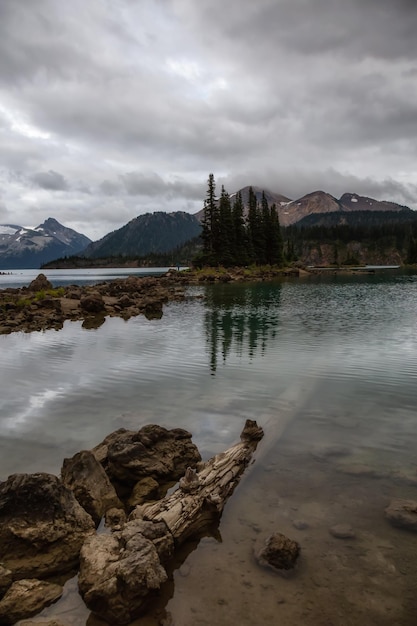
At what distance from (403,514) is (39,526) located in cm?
655

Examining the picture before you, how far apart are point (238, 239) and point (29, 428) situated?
99.1 m

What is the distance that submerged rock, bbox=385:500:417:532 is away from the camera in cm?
754

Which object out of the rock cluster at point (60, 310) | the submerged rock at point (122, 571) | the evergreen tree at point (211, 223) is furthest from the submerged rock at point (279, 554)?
the evergreen tree at point (211, 223)

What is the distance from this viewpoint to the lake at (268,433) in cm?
614

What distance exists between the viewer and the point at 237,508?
8.30 meters

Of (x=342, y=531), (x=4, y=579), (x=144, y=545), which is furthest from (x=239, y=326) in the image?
(x=4, y=579)

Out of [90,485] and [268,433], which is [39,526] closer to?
[90,485]

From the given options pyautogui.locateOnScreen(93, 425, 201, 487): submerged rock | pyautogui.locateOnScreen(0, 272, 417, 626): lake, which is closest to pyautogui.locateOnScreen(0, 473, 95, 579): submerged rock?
pyautogui.locateOnScreen(0, 272, 417, 626): lake

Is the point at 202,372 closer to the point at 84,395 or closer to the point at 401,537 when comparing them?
the point at 84,395

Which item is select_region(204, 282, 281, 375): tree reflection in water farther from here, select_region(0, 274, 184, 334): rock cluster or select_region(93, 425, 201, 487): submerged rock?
select_region(93, 425, 201, 487): submerged rock

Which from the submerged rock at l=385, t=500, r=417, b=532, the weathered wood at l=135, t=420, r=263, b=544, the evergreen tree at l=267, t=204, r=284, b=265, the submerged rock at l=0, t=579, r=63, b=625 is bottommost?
the submerged rock at l=0, t=579, r=63, b=625

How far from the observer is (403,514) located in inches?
305

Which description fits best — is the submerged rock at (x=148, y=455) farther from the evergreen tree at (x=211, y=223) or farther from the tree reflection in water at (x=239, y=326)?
the evergreen tree at (x=211, y=223)

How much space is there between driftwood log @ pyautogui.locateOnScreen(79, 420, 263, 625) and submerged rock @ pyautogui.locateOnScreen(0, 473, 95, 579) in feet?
1.74
